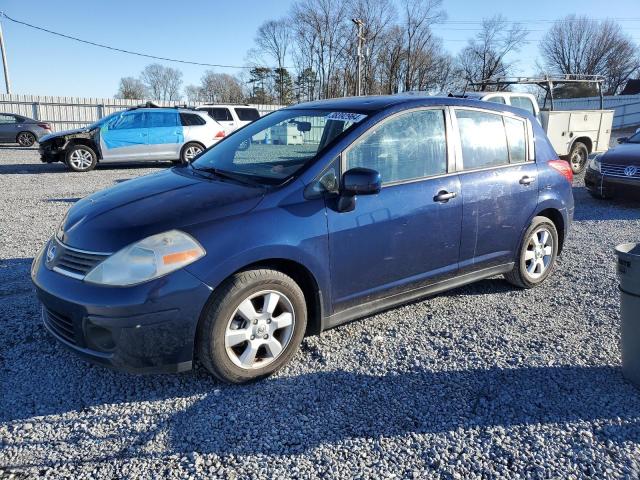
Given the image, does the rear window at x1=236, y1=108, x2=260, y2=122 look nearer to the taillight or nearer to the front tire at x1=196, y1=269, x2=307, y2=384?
the taillight

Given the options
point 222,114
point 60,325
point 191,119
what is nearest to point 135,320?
point 60,325

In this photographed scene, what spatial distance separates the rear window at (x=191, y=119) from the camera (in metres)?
14.0

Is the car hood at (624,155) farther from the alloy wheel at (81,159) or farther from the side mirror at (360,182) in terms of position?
the alloy wheel at (81,159)

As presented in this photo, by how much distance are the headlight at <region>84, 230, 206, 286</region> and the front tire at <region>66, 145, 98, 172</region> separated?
11832mm

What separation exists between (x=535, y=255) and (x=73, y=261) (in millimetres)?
3872

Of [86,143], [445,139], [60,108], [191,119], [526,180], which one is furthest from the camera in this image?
[60,108]

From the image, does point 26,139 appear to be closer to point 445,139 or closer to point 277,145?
point 277,145

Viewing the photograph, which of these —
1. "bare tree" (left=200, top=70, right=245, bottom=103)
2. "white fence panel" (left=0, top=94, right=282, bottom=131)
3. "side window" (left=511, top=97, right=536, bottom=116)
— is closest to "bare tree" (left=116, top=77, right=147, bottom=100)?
"bare tree" (left=200, top=70, right=245, bottom=103)

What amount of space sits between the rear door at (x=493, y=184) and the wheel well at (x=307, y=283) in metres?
1.39

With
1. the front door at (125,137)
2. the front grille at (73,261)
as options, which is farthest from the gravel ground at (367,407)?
the front door at (125,137)

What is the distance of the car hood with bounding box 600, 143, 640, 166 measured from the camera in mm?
8656

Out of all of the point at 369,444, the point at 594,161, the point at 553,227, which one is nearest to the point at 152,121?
the point at 594,161

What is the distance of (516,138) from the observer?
14.6 ft

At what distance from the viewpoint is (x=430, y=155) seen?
3.82 metres
